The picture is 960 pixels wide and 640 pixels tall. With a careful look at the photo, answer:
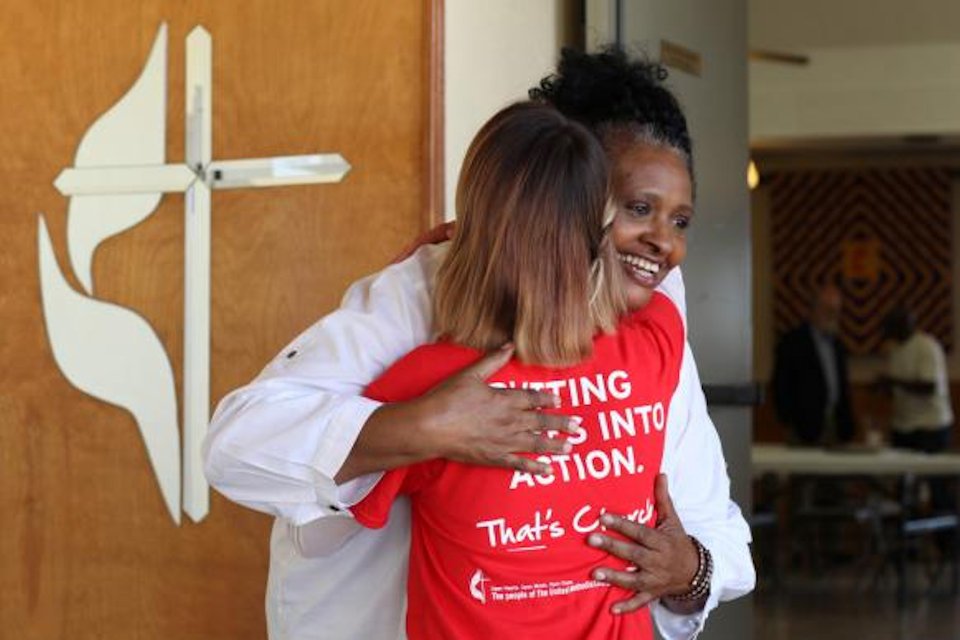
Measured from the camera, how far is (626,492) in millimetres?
1722

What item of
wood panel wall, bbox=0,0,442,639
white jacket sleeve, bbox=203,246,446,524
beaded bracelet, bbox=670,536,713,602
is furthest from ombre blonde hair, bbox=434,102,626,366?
wood panel wall, bbox=0,0,442,639

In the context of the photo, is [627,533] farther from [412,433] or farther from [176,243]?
[176,243]

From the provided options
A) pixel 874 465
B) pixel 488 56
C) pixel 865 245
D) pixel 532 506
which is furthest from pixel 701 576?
pixel 865 245

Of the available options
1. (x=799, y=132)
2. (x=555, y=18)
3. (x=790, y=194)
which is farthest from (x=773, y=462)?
(x=555, y=18)

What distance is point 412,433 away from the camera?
63.6 inches

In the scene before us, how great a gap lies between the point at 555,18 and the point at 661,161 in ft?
4.28

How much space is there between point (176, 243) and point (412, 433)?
1647mm

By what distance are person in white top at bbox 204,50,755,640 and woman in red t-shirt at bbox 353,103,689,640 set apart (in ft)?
0.11

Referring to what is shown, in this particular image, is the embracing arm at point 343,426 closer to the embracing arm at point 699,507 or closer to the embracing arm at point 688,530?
the embracing arm at point 688,530

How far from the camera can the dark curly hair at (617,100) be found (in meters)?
1.97

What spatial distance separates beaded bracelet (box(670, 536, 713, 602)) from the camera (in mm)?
1846

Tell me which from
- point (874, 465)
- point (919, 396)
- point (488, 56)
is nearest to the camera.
A: point (488, 56)

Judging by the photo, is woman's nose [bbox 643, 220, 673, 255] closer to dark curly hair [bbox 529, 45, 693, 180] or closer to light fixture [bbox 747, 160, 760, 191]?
dark curly hair [bbox 529, 45, 693, 180]

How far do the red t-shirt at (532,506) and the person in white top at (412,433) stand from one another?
0.03 meters
